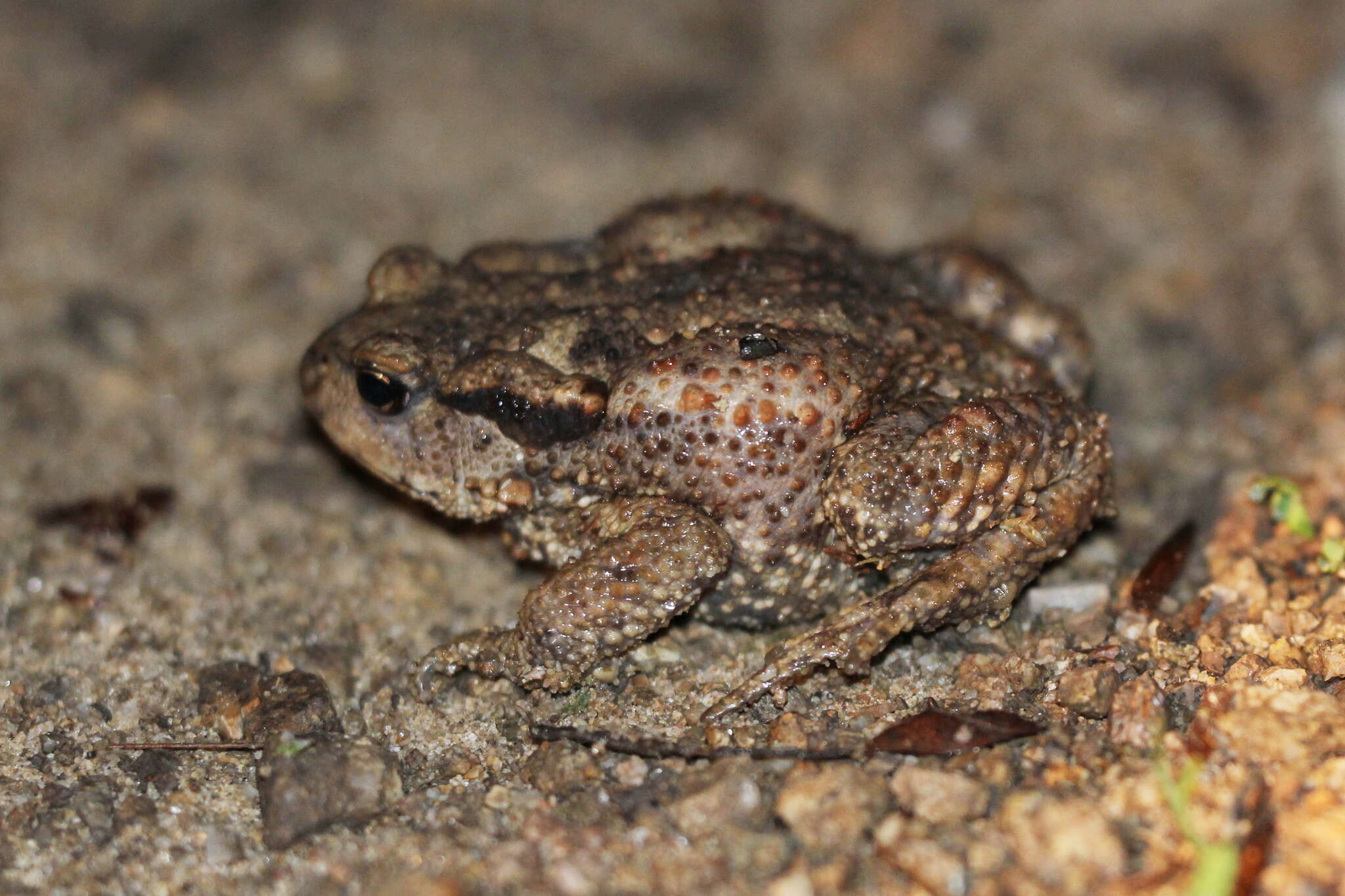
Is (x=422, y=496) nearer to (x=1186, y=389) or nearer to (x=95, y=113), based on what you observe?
(x=1186, y=389)

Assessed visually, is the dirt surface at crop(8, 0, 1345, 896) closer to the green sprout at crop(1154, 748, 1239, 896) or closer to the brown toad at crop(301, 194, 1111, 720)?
the green sprout at crop(1154, 748, 1239, 896)

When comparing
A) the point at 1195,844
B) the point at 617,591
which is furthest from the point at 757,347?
the point at 1195,844

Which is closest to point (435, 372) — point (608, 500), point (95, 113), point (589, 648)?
point (608, 500)

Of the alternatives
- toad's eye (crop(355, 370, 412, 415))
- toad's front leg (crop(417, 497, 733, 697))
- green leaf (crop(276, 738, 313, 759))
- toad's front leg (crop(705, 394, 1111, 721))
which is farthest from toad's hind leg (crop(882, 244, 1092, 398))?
green leaf (crop(276, 738, 313, 759))

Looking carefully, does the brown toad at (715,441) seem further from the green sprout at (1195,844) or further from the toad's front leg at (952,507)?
the green sprout at (1195,844)

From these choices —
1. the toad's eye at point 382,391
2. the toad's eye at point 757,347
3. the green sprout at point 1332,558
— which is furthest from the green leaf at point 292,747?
the green sprout at point 1332,558

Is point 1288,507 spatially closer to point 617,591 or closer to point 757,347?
point 757,347
